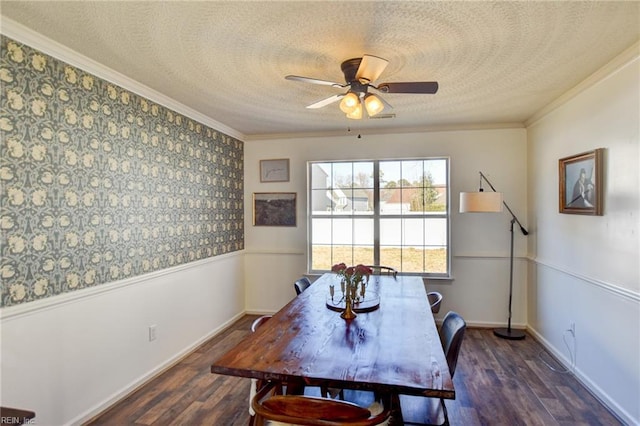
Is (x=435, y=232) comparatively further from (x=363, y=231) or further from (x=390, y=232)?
(x=363, y=231)

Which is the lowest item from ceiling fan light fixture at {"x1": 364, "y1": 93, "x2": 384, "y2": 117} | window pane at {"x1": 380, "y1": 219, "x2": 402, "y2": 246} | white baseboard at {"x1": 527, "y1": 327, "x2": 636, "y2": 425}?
white baseboard at {"x1": 527, "y1": 327, "x2": 636, "y2": 425}

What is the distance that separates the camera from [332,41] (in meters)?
2.03

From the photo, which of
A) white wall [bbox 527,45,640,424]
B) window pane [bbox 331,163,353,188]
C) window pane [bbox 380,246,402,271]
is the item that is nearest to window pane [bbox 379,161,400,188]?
window pane [bbox 331,163,353,188]

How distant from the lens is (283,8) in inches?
67.2

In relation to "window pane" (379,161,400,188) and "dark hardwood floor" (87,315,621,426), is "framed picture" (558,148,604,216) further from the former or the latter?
"window pane" (379,161,400,188)

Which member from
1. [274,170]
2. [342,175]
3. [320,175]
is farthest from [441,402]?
[274,170]

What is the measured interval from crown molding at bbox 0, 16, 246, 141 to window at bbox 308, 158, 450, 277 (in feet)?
6.23

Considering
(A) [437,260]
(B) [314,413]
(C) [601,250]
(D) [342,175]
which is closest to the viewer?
(B) [314,413]

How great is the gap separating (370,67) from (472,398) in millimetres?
2462

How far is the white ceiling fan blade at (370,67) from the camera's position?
1907 mm

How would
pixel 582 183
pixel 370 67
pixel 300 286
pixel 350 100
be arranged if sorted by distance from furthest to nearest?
pixel 300 286 → pixel 582 183 → pixel 350 100 → pixel 370 67

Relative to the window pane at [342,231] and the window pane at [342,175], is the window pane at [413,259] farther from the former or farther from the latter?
the window pane at [342,175]

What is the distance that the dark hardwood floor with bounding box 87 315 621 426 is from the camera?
91.0 inches

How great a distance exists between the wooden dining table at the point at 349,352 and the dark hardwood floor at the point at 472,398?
0.85 meters
